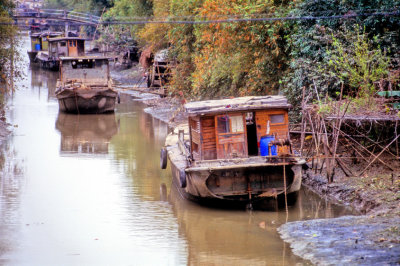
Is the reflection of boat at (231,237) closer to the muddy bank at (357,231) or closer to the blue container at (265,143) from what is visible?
the muddy bank at (357,231)

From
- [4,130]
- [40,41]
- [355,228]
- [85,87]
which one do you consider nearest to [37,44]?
[40,41]

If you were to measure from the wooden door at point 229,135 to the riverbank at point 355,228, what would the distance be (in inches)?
101

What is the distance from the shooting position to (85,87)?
105 feet

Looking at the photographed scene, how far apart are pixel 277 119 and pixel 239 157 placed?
53.2 inches

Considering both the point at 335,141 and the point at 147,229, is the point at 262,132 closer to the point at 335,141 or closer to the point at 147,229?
the point at 335,141

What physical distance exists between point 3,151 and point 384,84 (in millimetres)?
14284

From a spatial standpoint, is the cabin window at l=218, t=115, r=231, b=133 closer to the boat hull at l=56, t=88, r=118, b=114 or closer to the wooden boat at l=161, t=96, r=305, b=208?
the wooden boat at l=161, t=96, r=305, b=208

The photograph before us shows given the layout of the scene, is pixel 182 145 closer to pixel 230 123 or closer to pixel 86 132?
pixel 230 123

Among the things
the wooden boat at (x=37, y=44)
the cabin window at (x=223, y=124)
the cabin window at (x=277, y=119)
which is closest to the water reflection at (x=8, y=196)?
the cabin window at (x=223, y=124)

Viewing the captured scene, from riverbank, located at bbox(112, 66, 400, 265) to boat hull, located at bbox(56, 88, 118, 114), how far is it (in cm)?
1829

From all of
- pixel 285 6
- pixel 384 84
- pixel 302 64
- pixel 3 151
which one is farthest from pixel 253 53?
pixel 3 151

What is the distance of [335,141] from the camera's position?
14914 millimetres

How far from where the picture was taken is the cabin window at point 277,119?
1493 cm

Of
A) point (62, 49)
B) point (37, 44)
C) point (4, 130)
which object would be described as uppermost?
point (37, 44)
